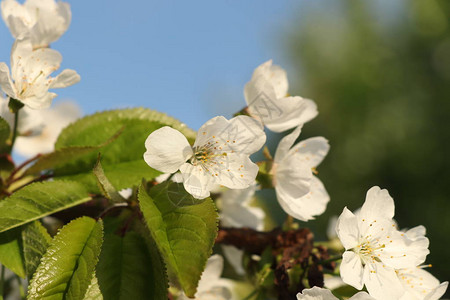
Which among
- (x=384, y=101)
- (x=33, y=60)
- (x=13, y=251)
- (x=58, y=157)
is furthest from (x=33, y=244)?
(x=384, y=101)

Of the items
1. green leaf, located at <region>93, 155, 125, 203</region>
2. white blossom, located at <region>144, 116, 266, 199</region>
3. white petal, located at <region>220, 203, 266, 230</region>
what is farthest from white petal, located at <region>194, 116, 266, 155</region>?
white petal, located at <region>220, 203, 266, 230</region>

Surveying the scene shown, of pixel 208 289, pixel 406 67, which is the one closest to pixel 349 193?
pixel 406 67

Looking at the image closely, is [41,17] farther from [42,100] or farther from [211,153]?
[211,153]

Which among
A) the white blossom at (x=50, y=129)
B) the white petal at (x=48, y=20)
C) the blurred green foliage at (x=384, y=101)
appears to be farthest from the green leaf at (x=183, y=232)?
the blurred green foliage at (x=384, y=101)

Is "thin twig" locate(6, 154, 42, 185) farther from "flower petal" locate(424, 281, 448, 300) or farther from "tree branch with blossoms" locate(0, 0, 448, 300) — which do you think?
"flower petal" locate(424, 281, 448, 300)

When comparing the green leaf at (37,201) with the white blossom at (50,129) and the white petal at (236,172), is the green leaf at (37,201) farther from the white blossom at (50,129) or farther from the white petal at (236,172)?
the white blossom at (50,129)
